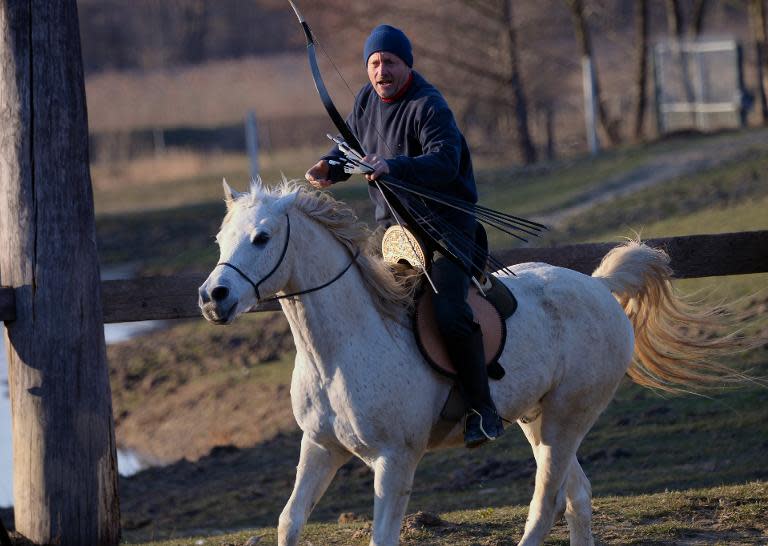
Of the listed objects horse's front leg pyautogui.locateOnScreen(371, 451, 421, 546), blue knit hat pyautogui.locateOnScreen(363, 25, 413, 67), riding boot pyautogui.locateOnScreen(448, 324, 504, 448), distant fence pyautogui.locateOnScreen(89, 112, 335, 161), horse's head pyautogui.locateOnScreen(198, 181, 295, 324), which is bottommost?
horse's front leg pyautogui.locateOnScreen(371, 451, 421, 546)

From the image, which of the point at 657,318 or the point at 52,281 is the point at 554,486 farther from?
the point at 52,281

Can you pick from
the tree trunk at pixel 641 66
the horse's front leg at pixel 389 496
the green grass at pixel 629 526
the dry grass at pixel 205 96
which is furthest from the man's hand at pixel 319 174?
the dry grass at pixel 205 96

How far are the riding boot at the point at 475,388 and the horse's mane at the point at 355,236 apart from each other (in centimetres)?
32

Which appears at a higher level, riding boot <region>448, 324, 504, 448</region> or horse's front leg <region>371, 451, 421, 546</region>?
riding boot <region>448, 324, 504, 448</region>

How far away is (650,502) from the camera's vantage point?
7031mm

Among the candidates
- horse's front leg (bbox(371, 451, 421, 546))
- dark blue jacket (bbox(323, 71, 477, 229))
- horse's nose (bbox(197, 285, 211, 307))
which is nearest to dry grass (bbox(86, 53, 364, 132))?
dark blue jacket (bbox(323, 71, 477, 229))

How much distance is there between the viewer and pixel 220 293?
4668 millimetres

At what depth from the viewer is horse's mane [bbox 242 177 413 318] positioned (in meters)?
5.20

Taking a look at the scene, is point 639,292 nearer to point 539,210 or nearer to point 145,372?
point 145,372

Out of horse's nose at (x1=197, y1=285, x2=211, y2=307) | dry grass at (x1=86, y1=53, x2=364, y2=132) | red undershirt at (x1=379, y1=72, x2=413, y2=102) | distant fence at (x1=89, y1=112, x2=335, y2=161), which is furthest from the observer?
dry grass at (x1=86, y1=53, x2=364, y2=132)

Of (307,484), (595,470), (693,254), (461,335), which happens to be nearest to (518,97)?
(595,470)

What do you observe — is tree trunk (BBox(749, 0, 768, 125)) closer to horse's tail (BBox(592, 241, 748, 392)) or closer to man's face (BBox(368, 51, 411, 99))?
horse's tail (BBox(592, 241, 748, 392))

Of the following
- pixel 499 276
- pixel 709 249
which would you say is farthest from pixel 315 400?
pixel 709 249

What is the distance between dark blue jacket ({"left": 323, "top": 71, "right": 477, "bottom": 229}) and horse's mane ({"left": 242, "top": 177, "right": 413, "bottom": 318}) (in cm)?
16
